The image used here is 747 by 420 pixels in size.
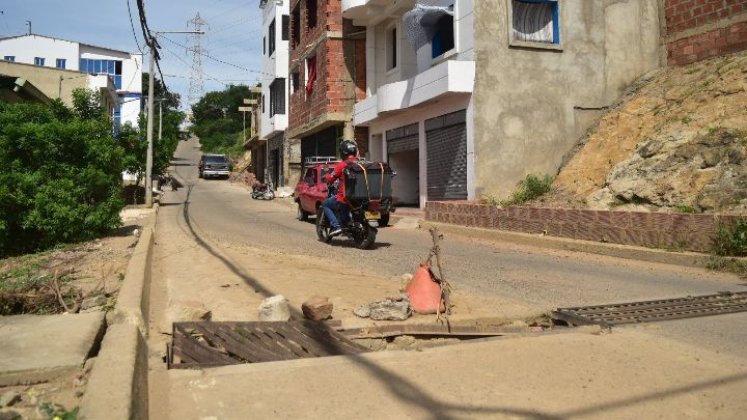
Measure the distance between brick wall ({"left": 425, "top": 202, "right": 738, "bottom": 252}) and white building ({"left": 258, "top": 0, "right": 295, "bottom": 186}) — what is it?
69.6 feet

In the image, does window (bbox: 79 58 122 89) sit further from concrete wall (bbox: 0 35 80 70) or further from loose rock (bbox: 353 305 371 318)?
loose rock (bbox: 353 305 371 318)

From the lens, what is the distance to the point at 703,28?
50.6 feet

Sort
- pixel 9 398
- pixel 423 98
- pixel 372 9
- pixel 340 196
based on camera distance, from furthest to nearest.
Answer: pixel 372 9 → pixel 423 98 → pixel 340 196 → pixel 9 398

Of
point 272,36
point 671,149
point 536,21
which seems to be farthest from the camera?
point 272,36

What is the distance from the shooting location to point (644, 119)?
14.8 metres

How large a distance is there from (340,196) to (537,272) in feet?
12.5

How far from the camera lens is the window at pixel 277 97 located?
33469 mm

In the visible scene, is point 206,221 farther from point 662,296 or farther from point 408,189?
point 662,296

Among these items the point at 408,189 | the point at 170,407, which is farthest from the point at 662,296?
the point at 408,189

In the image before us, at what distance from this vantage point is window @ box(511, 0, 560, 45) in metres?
16.6

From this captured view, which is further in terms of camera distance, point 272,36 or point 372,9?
point 272,36

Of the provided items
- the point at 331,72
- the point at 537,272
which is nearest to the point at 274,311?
the point at 537,272

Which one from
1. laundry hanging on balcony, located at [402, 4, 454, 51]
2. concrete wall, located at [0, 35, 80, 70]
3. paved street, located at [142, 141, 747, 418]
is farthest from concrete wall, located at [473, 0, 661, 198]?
concrete wall, located at [0, 35, 80, 70]

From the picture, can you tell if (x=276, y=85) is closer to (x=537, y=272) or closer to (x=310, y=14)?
(x=310, y=14)
